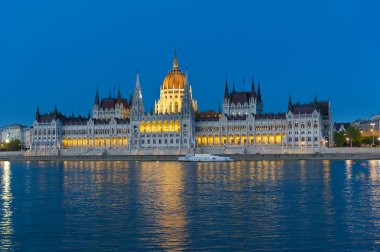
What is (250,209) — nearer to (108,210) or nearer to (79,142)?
(108,210)

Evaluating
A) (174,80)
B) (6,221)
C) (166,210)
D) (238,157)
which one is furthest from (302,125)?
(6,221)

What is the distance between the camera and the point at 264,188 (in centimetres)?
4353

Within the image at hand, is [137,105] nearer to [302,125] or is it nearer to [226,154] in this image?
[226,154]

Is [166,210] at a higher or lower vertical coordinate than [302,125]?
lower

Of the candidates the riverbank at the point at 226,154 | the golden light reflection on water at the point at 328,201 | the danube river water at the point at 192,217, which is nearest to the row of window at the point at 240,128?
the riverbank at the point at 226,154

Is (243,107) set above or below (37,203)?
above

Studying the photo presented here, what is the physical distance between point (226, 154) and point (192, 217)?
90441 mm

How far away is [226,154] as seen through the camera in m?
119

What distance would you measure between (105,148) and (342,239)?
11397 centimetres

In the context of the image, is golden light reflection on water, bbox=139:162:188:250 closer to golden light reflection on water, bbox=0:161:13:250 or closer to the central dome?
golden light reflection on water, bbox=0:161:13:250

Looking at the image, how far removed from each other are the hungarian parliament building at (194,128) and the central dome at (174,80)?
737 centimetres

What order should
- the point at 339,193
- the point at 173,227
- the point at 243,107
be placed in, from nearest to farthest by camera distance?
the point at 173,227, the point at 339,193, the point at 243,107

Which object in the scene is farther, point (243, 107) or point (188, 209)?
point (243, 107)

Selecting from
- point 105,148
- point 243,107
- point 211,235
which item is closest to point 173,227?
point 211,235
